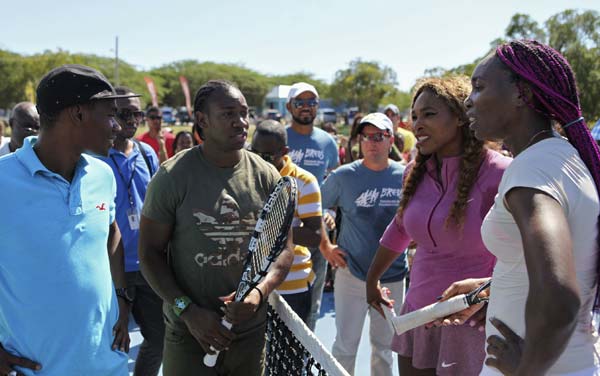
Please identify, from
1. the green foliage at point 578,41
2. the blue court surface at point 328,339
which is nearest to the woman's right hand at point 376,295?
the blue court surface at point 328,339

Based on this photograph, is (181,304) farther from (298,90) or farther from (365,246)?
(298,90)

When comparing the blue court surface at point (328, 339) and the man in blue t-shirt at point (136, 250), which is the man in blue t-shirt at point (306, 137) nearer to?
the blue court surface at point (328, 339)

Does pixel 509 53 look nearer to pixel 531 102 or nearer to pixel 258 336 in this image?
pixel 531 102

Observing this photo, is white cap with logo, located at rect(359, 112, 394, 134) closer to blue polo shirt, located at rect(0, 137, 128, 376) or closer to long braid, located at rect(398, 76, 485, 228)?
long braid, located at rect(398, 76, 485, 228)

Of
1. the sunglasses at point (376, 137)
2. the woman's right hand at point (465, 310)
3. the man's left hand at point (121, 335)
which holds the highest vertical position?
the sunglasses at point (376, 137)

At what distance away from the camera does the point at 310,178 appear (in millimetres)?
4191

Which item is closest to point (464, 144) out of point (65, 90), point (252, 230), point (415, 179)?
point (415, 179)

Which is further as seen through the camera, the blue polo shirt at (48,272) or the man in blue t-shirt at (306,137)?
the man in blue t-shirt at (306,137)

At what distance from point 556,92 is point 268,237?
1.49 meters

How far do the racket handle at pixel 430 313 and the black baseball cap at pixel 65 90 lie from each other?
5.72 feet

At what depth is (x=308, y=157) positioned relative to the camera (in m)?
5.95

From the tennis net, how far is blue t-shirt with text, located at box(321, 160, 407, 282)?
1.16 meters

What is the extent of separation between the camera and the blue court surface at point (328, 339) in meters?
5.24

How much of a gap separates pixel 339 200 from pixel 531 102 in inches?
116
